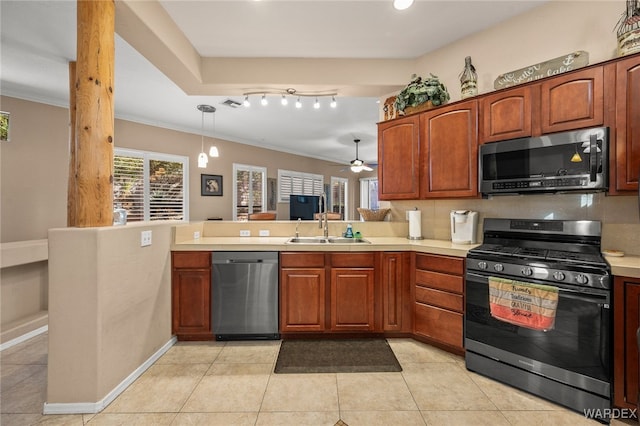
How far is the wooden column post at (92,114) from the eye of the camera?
6.00 feet

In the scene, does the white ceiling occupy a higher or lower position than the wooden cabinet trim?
higher

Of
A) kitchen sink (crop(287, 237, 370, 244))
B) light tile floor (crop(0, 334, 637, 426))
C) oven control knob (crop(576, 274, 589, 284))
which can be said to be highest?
kitchen sink (crop(287, 237, 370, 244))

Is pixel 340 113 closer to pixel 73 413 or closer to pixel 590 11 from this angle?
pixel 590 11

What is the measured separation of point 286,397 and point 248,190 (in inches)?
203

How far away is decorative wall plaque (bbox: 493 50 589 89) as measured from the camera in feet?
6.83

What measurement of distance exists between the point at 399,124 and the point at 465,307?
1812mm

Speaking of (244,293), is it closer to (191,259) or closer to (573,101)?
(191,259)

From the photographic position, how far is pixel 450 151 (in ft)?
8.49

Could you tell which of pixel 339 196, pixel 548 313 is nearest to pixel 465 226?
pixel 548 313

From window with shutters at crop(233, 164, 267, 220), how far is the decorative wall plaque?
4963 millimetres

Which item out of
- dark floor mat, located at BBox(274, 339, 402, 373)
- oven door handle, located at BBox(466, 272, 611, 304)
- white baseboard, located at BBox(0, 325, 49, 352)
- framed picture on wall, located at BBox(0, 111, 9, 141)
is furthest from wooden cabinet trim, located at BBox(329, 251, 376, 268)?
framed picture on wall, located at BBox(0, 111, 9, 141)

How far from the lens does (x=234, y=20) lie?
2.53 m

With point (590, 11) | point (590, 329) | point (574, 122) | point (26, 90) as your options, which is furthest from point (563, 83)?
point (26, 90)

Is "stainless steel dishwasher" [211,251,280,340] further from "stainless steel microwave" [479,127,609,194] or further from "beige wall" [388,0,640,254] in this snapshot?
"stainless steel microwave" [479,127,609,194]
